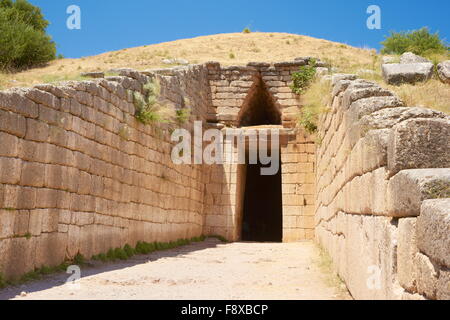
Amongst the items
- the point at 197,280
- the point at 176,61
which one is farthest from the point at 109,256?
the point at 176,61

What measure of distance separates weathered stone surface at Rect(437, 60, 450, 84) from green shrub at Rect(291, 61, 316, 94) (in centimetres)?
517

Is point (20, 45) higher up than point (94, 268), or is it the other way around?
point (20, 45)

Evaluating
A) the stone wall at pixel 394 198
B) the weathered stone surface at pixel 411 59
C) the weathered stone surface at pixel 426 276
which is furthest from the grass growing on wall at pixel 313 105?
the weathered stone surface at pixel 426 276

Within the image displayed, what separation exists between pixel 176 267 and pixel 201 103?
720 cm

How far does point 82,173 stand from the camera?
7656mm

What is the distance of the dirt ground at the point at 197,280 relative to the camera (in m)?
5.51

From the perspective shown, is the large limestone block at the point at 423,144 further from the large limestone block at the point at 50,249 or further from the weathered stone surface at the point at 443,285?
the large limestone block at the point at 50,249

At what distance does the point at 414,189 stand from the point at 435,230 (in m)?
0.50

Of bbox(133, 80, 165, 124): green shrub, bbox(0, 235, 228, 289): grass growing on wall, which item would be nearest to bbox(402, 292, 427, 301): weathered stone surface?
bbox(0, 235, 228, 289): grass growing on wall

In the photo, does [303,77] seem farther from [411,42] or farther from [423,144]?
[423,144]

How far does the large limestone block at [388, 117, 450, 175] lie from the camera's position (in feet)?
11.0

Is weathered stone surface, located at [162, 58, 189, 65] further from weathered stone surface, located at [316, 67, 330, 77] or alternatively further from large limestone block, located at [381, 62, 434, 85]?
large limestone block, located at [381, 62, 434, 85]
